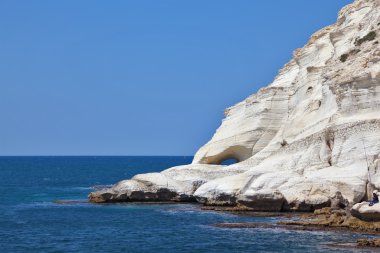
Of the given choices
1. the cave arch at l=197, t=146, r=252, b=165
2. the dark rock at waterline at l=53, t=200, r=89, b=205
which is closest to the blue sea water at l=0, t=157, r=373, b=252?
the dark rock at waterline at l=53, t=200, r=89, b=205

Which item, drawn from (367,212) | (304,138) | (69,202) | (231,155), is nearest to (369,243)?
(367,212)

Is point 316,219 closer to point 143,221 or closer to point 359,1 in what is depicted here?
point 143,221

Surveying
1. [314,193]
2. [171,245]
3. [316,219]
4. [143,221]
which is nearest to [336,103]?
[314,193]

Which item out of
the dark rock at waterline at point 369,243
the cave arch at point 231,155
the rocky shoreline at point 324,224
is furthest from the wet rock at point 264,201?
the cave arch at point 231,155

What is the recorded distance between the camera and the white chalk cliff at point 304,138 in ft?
147

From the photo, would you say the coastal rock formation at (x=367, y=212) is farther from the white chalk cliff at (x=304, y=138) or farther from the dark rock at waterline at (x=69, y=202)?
the dark rock at waterline at (x=69, y=202)

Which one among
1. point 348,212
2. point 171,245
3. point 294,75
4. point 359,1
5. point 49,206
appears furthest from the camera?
point 294,75

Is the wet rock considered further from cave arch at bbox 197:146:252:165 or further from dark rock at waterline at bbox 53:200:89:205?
cave arch at bbox 197:146:252:165

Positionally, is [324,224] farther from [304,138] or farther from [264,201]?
[304,138]

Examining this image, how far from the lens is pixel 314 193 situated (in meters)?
44.5

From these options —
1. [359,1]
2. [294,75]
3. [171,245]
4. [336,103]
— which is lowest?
[171,245]

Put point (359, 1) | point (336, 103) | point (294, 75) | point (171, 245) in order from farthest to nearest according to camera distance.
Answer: point (294, 75), point (359, 1), point (336, 103), point (171, 245)

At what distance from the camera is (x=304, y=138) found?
51.2 meters

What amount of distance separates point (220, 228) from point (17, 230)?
38.0ft
